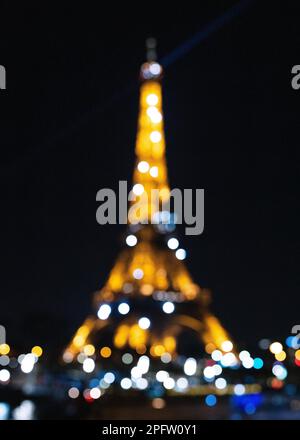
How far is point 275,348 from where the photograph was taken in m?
59.1

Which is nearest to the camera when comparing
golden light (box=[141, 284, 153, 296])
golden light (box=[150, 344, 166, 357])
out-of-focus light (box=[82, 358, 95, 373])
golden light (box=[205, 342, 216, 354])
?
out-of-focus light (box=[82, 358, 95, 373])

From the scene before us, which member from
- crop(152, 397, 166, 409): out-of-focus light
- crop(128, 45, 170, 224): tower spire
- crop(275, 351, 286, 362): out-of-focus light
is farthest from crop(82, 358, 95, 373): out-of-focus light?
crop(152, 397, 166, 409): out-of-focus light

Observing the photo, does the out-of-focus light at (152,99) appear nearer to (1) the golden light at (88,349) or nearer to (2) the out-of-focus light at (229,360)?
(1) the golden light at (88,349)

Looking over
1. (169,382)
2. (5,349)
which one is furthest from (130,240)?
(5,349)

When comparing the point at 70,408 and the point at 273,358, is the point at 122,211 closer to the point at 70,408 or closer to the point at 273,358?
Result: the point at 70,408

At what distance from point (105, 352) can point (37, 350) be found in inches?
154

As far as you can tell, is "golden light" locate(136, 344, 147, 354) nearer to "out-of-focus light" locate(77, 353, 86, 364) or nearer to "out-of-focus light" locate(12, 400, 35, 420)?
"out-of-focus light" locate(77, 353, 86, 364)

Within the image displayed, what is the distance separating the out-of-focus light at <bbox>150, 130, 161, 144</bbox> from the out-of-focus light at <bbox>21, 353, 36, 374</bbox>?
14.1m

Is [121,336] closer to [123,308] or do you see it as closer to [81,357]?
[123,308]

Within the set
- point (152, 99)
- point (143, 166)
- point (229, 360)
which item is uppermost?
point (152, 99)

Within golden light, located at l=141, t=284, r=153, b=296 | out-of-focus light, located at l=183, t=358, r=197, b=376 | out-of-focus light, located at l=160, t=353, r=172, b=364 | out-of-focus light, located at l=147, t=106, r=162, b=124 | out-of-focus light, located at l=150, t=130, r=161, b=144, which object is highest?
out-of-focus light, located at l=147, t=106, r=162, b=124

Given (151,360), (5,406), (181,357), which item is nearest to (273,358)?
(181,357)

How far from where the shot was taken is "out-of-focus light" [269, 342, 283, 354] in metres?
58.8
